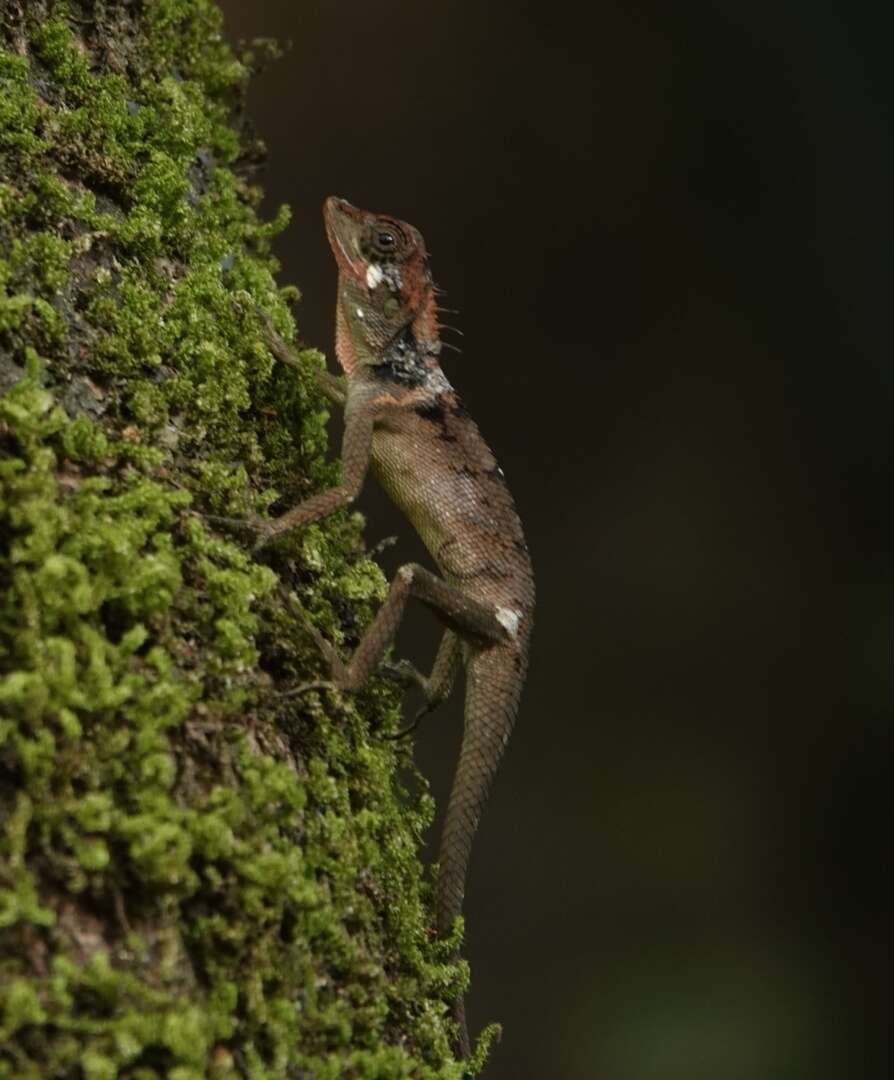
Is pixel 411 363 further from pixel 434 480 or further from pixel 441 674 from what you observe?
pixel 441 674

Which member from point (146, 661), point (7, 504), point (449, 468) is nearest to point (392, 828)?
point (146, 661)

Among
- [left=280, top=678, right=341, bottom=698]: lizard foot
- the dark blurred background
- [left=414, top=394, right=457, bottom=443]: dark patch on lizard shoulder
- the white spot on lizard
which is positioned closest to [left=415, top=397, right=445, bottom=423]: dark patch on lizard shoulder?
[left=414, top=394, right=457, bottom=443]: dark patch on lizard shoulder

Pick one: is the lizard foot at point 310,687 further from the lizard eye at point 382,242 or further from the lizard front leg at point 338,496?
the lizard eye at point 382,242

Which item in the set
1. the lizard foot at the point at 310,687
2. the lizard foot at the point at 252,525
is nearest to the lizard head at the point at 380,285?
the lizard foot at the point at 252,525

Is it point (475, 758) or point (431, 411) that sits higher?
point (431, 411)

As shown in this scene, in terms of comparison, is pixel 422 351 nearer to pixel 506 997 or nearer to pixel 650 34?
pixel 650 34

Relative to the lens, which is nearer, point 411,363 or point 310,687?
point 310,687

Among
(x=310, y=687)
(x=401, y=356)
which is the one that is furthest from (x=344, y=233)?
(x=310, y=687)
